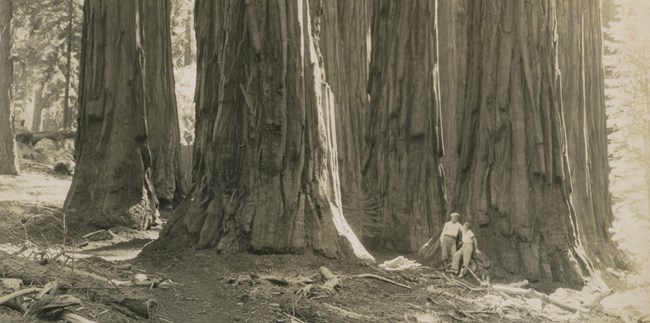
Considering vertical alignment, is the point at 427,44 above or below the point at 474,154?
above

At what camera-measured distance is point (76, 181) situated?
11180 millimetres

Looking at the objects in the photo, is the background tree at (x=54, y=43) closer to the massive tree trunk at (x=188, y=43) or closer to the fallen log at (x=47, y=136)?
the fallen log at (x=47, y=136)

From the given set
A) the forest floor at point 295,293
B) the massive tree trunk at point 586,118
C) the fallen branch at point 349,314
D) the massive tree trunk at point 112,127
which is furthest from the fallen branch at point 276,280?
the massive tree trunk at point 586,118

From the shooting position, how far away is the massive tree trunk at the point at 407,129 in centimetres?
1052

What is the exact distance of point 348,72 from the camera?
14.0m

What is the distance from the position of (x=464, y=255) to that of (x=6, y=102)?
15960mm

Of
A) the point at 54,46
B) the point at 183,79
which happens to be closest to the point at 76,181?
the point at 183,79

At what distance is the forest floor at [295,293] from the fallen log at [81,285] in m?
0.09

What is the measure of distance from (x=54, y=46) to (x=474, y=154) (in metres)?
26.4

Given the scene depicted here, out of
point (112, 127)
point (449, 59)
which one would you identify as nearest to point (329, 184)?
point (112, 127)

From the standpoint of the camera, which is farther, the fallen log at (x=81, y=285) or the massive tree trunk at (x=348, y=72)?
the massive tree trunk at (x=348, y=72)

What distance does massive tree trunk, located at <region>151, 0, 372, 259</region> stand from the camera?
287 inches

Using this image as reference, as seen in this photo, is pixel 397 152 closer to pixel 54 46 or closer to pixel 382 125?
pixel 382 125

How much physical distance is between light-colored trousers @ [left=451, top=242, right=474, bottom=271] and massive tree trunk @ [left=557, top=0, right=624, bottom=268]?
6.28m
